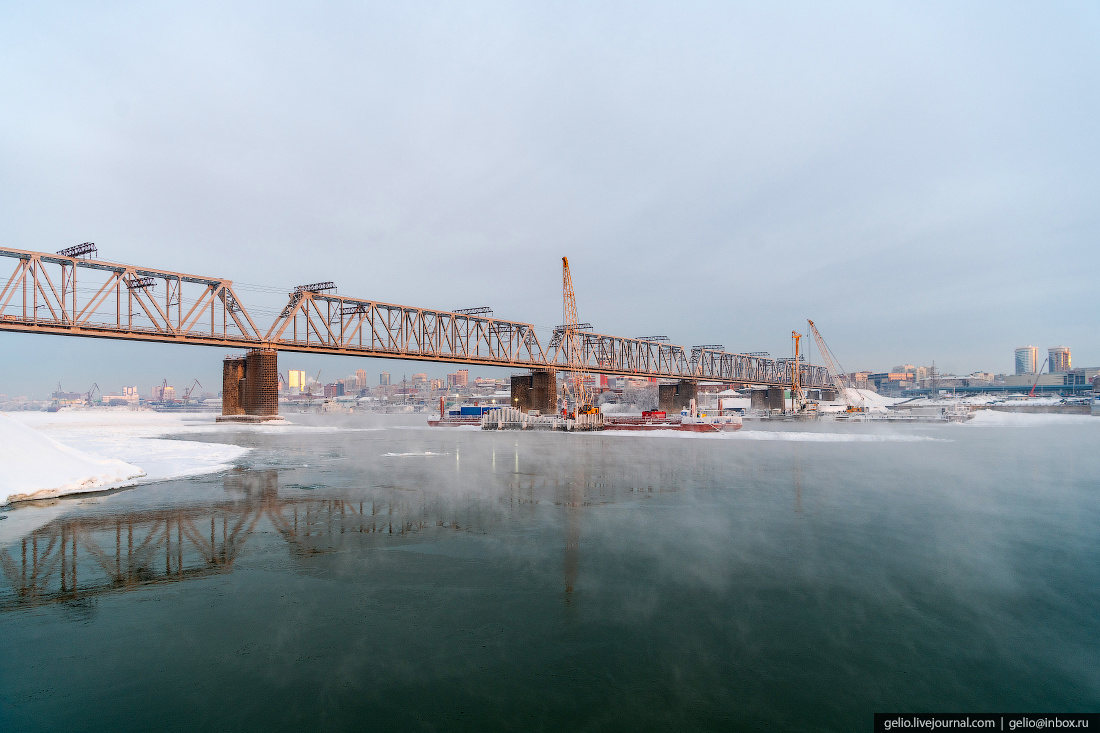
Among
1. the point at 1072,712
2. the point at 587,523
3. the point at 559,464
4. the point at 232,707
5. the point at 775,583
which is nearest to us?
the point at 232,707

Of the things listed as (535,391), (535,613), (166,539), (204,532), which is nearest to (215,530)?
(204,532)

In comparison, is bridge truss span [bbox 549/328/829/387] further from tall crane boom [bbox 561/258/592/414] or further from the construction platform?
the construction platform

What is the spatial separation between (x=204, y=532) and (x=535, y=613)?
10.5m

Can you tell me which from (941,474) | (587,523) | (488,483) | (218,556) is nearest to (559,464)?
(488,483)

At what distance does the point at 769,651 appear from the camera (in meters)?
8.38

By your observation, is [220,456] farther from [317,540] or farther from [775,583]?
[775,583]

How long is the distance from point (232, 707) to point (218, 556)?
737 cm

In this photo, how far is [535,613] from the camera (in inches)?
380

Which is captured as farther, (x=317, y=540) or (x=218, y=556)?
(x=317, y=540)

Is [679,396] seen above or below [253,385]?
below

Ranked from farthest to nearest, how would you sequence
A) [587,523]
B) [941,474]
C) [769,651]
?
[941,474] < [587,523] < [769,651]

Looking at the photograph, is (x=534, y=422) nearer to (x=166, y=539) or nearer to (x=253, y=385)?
(x=253, y=385)

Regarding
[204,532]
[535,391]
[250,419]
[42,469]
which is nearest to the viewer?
[204,532]

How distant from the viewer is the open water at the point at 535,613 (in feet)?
22.6
